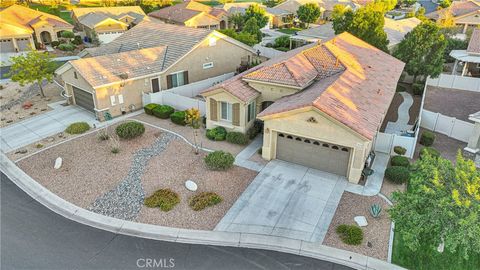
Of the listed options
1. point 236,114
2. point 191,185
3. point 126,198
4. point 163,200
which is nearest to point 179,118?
point 236,114

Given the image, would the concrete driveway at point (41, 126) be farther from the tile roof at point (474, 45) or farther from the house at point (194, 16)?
the tile roof at point (474, 45)

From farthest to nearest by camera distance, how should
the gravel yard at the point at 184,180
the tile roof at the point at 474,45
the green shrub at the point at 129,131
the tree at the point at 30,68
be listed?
1. the tile roof at the point at 474,45
2. the tree at the point at 30,68
3. the green shrub at the point at 129,131
4. the gravel yard at the point at 184,180

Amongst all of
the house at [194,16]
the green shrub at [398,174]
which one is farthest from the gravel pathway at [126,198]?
the house at [194,16]

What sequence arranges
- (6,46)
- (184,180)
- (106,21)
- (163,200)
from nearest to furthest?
(163,200)
(184,180)
(6,46)
(106,21)

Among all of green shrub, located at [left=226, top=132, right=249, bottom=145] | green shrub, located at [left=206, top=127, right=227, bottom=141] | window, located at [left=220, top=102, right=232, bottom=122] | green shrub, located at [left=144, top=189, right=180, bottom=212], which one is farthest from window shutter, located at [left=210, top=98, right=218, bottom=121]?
green shrub, located at [left=144, top=189, right=180, bottom=212]

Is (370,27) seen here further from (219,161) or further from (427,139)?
(219,161)

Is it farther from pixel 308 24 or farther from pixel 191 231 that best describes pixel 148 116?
pixel 308 24
